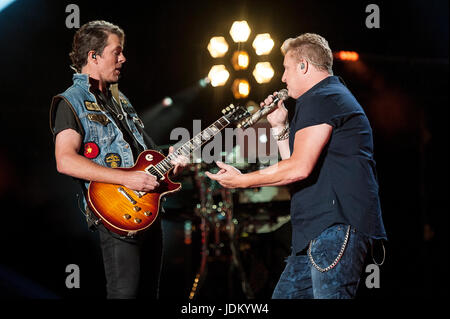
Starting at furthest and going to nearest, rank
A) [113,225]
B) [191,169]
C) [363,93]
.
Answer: [363,93] → [191,169] → [113,225]

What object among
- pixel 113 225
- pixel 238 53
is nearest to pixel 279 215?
pixel 238 53

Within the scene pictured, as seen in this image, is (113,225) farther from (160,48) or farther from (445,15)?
(445,15)

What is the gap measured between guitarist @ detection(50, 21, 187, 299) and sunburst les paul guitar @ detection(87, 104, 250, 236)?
61 millimetres

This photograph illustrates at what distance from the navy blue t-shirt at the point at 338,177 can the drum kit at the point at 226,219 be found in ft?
10.4

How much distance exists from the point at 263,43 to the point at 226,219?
7.66ft

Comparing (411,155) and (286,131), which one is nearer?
(286,131)

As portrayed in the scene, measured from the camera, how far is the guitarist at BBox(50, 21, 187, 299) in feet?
8.41

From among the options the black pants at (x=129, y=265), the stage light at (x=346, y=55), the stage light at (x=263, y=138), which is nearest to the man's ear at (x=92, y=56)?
the black pants at (x=129, y=265)

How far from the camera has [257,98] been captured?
6.74 metres

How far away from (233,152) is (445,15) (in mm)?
3786

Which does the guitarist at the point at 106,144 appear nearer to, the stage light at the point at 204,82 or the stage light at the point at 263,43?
the stage light at the point at 263,43

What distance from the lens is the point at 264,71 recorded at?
20.6 feet

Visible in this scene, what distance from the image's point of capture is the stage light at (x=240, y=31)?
613 centimetres

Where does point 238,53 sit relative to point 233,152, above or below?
above
